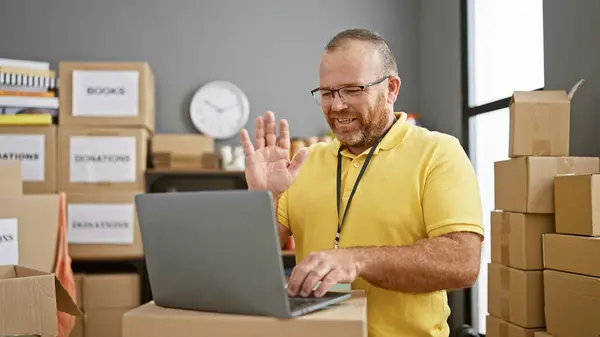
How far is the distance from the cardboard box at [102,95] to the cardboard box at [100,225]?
0.41 metres

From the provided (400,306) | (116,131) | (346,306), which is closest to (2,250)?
(116,131)

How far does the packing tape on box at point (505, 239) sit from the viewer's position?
8.22ft

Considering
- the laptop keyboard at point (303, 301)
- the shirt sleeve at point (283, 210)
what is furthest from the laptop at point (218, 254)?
the shirt sleeve at point (283, 210)

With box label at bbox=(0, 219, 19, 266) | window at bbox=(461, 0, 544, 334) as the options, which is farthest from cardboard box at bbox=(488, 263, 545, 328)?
box label at bbox=(0, 219, 19, 266)

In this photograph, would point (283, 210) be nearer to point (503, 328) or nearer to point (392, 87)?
point (392, 87)

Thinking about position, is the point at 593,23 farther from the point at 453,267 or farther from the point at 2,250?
the point at 2,250

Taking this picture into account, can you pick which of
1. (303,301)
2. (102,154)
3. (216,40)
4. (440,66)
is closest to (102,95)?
(102,154)

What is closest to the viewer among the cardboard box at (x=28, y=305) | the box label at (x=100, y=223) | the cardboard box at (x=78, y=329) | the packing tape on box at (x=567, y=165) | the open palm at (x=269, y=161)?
the open palm at (x=269, y=161)

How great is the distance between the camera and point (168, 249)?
0.99 metres

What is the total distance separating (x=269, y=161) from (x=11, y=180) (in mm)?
1947

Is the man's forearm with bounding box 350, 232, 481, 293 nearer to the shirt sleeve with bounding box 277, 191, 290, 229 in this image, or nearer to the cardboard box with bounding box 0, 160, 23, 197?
the shirt sleeve with bounding box 277, 191, 290, 229

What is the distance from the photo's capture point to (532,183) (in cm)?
233

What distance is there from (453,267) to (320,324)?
473mm

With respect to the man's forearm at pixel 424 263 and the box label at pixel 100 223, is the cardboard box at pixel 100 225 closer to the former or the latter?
the box label at pixel 100 223
